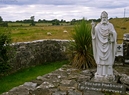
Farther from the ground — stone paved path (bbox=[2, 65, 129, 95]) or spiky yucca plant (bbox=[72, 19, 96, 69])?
spiky yucca plant (bbox=[72, 19, 96, 69])

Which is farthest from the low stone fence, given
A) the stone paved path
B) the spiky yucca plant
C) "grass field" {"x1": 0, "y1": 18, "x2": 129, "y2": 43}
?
the stone paved path

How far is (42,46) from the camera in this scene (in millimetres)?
11734

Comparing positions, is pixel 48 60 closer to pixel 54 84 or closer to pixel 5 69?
pixel 5 69

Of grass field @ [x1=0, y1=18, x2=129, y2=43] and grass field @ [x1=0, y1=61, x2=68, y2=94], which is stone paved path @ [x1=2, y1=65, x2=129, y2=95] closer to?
grass field @ [x1=0, y1=61, x2=68, y2=94]

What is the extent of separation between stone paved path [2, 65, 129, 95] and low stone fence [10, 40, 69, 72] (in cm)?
254

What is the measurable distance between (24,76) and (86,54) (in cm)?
239

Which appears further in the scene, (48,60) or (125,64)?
(48,60)

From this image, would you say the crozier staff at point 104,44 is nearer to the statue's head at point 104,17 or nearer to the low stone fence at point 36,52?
the statue's head at point 104,17

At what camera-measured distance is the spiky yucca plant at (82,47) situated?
9203mm

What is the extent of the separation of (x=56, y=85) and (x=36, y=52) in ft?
16.0

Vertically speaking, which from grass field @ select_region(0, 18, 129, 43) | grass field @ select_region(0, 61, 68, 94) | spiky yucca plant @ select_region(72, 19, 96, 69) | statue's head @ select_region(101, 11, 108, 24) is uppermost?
statue's head @ select_region(101, 11, 108, 24)

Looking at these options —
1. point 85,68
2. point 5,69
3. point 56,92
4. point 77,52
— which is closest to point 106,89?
point 56,92

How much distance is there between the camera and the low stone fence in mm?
10067

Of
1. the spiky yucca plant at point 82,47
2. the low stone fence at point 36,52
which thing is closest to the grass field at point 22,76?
the low stone fence at point 36,52
